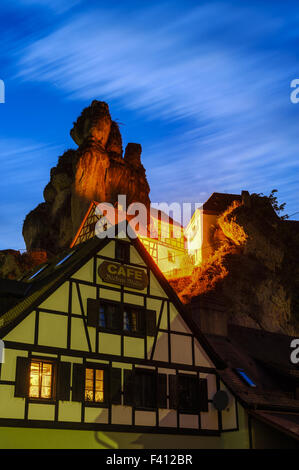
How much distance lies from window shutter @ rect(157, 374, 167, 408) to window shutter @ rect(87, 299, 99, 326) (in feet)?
10.5

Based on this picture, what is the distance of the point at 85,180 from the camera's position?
59000 millimetres

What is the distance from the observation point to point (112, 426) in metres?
19.5

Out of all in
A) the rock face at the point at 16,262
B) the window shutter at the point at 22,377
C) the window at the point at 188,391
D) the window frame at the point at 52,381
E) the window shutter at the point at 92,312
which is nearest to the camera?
the window shutter at the point at 22,377

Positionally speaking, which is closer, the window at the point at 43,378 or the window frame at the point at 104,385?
the window at the point at 43,378

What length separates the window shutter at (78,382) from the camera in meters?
18.8

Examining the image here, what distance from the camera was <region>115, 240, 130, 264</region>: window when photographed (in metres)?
22.4

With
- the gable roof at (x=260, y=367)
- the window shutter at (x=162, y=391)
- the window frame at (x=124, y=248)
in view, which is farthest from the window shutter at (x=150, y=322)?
the gable roof at (x=260, y=367)

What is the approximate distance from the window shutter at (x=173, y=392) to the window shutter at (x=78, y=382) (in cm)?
374

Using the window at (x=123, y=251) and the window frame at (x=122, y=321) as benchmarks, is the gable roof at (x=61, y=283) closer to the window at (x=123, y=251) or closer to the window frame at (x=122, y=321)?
the window at (x=123, y=251)

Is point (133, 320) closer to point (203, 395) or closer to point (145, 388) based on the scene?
point (145, 388)

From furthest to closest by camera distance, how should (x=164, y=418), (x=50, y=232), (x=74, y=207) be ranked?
(x=50, y=232)
(x=74, y=207)
(x=164, y=418)
